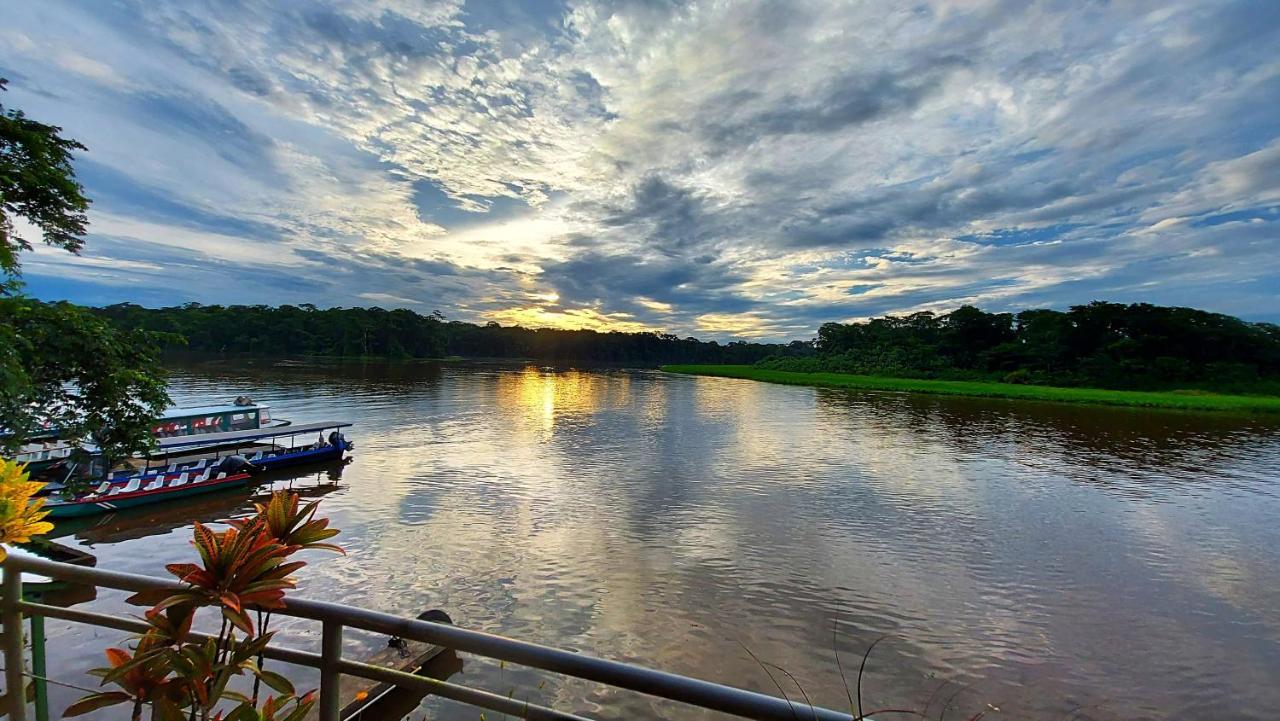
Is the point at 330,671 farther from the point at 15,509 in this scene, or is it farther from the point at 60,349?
the point at 60,349

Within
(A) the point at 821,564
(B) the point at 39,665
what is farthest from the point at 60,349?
(A) the point at 821,564

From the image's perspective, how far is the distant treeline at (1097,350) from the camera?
69438 millimetres

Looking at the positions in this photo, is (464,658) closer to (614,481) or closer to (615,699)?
(615,699)

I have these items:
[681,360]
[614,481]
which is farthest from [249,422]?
[681,360]

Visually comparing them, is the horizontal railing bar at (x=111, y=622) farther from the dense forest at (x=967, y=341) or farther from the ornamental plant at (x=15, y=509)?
the dense forest at (x=967, y=341)

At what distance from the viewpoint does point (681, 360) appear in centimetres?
19925

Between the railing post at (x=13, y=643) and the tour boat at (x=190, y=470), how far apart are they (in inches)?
609

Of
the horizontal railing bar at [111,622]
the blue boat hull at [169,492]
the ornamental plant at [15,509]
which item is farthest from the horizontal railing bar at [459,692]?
the blue boat hull at [169,492]

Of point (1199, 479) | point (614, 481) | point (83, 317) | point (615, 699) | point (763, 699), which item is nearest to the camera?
point (763, 699)

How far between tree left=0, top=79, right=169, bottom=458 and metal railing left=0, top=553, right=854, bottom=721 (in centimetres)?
1246

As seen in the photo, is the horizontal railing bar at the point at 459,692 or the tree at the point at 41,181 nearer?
the horizontal railing bar at the point at 459,692

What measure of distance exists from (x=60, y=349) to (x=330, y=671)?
16326mm

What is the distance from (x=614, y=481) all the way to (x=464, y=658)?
1135cm

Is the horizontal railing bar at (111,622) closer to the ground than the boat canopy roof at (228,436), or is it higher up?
higher up
